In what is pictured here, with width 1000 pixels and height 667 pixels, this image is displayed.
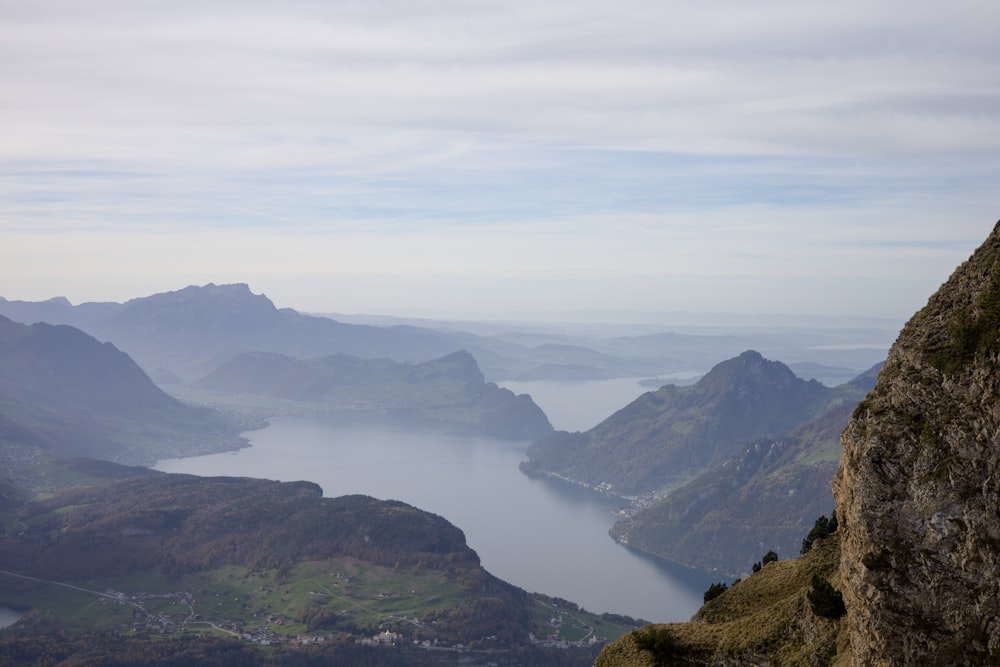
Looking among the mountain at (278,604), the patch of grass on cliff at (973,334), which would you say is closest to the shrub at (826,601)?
the patch of grass on cliff at (973,334)

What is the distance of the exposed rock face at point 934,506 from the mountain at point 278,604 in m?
125

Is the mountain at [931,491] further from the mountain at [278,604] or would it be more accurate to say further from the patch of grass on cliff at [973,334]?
the mountain at [278,604]

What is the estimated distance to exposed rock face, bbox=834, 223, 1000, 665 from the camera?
66.7 feet

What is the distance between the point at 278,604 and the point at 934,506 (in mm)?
160887

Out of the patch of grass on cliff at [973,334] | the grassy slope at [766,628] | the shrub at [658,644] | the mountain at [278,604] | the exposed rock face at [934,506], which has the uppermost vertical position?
the patch of grass on cliff at [973,334]

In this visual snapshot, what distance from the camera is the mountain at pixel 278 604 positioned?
140 metres

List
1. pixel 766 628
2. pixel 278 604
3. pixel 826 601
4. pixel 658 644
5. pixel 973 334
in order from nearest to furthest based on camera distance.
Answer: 1. pixel 973 334
2. pixel 826 601
3. pixel 766 628
4. pixel 658 644
5. pixel 278 604

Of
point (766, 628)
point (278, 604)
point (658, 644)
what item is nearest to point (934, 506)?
point (766, 628)

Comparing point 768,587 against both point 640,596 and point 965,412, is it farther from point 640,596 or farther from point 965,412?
point 640,596

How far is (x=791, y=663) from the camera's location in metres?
26.2

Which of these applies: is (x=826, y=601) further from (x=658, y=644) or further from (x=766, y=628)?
(x=658, y=644)

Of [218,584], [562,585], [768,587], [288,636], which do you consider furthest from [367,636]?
[768,587]

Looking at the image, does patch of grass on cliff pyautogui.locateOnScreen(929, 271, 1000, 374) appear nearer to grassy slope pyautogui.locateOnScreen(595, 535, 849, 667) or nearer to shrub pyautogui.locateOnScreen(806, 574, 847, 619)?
shrub pyautogui.locateOnScreen(806, 574, 847, 619)

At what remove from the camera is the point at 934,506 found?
20.6m
